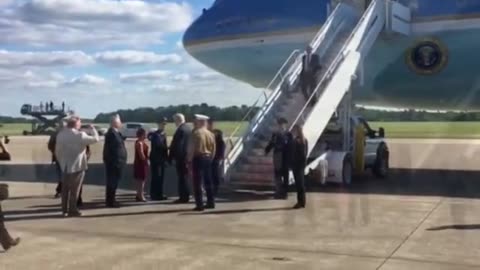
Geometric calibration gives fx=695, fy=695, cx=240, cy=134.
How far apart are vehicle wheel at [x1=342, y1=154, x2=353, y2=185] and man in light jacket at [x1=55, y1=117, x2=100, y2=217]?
19.7ft

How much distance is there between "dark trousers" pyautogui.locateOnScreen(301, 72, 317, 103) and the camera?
14070mm

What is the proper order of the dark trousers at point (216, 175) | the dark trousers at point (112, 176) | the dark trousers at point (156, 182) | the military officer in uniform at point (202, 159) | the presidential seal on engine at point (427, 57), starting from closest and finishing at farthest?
the military officer in uniform at point (202, 159) → the dark trousers at point (112, 176) → the dark trousers at point (156, 182) → the dark trousers at point (216, 175) → the presidential seal on engine at point (427, 57)

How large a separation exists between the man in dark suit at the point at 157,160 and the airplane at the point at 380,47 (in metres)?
5.82

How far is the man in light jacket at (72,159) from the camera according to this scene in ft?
32.0

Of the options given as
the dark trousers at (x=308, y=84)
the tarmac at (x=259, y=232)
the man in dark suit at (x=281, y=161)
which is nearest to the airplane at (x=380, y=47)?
the dark trousers at (x=308, y=84)

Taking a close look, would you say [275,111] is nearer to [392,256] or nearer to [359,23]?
[359,23]

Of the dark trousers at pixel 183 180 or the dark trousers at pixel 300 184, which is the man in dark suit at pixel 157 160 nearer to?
the dark trousers at pixel 183 180

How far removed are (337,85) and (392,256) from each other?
7.32 metres

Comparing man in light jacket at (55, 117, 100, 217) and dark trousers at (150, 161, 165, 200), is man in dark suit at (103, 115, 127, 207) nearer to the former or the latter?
man in light jacket at (55, 117, 100, 217)

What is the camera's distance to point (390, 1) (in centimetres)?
1548

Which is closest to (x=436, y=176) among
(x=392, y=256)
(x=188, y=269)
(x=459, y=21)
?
→ (x=459, y=21)

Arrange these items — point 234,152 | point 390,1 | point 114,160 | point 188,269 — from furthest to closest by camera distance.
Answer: point 390,1
point 234,152
point 114,160
point 188,269

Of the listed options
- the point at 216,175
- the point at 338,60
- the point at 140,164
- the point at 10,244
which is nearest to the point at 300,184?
the point at 216,175

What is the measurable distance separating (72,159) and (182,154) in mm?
2178
